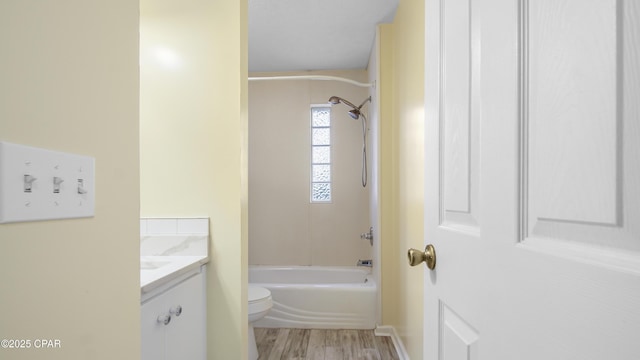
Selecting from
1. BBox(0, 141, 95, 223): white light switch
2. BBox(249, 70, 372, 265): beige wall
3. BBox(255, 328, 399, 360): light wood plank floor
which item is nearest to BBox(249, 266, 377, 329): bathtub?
BBox(255, 328, 399, 360): light wood plank floor

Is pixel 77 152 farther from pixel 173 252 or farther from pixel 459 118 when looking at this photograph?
pixel 173 252

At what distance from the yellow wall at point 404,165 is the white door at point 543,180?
1069 mm

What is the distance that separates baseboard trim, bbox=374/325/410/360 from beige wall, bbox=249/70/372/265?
994mm

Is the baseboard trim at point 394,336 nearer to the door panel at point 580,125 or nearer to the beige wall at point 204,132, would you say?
the beige wall at point 204,132

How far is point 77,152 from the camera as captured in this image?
0.55m

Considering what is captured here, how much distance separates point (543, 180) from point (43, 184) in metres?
0.72

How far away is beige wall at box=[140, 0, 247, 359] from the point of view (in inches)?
59.5

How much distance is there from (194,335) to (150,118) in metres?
1.02

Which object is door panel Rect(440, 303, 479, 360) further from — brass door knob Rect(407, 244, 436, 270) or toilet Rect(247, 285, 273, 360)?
toilet Rect(247, 285, 273, 360)

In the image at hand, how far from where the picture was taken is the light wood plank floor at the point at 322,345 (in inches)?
89.6

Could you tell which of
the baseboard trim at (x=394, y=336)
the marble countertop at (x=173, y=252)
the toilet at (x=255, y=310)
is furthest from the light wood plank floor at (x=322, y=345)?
the marble countertop at (x=173, y=252)

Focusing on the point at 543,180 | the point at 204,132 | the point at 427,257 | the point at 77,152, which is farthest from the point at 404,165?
the point at 77,152

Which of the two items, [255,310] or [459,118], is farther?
[255,310]

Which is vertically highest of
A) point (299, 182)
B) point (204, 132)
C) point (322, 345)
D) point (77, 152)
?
point (204, 132)
